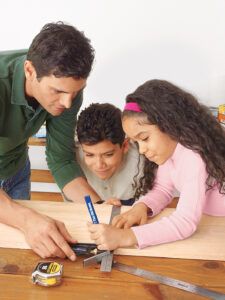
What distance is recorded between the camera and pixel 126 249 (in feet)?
3.00

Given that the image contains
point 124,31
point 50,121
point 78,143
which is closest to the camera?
point 50,121

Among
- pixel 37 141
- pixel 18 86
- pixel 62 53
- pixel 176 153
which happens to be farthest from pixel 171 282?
pixel 37 141

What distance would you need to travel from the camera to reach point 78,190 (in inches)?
57.2

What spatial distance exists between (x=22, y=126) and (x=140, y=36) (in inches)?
39.1

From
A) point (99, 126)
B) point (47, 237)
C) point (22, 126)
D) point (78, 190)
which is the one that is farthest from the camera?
point (99, 126)

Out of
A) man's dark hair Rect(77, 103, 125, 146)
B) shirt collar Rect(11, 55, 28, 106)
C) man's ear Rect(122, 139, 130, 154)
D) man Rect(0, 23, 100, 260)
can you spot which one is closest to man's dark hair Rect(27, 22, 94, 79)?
man Rect(0, 23, 100, 260)

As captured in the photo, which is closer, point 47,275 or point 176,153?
point 47,275

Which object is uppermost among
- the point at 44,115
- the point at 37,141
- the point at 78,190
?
the point at 44,115

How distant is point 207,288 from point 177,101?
1.91ft

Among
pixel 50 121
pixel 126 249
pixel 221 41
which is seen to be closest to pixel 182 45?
pixel 221 41

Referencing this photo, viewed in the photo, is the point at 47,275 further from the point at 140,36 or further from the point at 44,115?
the point at 140,36

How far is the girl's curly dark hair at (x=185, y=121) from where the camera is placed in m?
1.10

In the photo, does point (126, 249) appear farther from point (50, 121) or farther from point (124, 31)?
point (124, 31)

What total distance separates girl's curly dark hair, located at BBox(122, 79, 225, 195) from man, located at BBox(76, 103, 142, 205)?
0.39m
